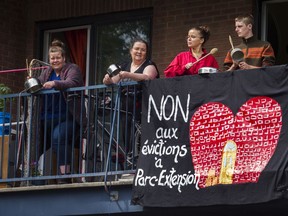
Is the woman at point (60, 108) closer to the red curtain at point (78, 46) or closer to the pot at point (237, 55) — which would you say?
the pot at point (237, 55)

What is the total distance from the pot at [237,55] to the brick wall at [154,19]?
2539 millimetres

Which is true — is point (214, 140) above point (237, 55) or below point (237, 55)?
below

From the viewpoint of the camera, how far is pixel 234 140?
37.7 feet

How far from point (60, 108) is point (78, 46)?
135 inches

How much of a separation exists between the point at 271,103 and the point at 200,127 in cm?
91

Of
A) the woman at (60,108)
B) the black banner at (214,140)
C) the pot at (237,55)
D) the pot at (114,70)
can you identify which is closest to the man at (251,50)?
the pot at (237,55)

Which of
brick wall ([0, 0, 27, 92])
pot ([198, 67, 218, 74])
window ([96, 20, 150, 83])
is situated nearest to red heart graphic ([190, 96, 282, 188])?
pot ([198, 67, 218, 74])

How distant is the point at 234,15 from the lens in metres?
14.5

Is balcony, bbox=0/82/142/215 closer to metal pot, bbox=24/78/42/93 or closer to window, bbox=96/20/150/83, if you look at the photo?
metal pot, bbox=24/78/42/93

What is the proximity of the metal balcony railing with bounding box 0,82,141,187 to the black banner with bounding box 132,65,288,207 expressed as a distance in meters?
0.33

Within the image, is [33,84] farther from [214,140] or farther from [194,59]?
[214,140]

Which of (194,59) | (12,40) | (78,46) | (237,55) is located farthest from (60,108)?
(12,40)

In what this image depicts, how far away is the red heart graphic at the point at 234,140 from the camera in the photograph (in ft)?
37.0

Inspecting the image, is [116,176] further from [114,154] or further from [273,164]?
[273,164]
